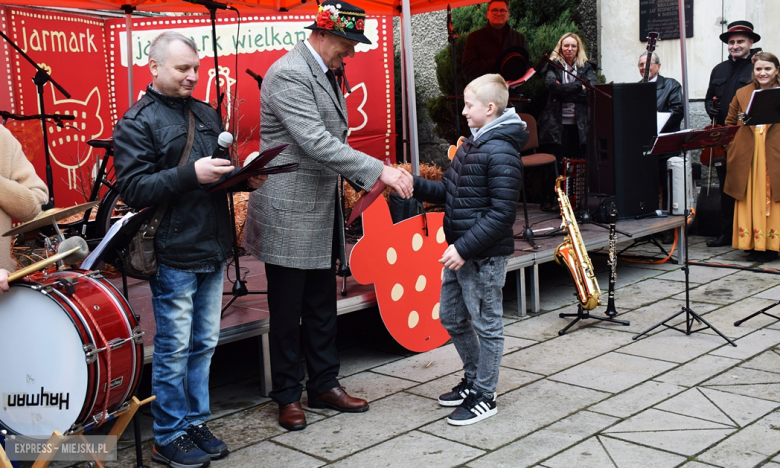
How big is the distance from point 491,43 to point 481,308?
4.82m

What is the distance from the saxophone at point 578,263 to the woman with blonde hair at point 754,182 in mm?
2775

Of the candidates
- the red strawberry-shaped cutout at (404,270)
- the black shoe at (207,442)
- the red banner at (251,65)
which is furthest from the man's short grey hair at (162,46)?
the red banner at (251,65)

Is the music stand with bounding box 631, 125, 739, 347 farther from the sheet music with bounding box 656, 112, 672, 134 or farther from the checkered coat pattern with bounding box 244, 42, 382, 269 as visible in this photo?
the sheet music with bounding box 656, 112, 672, 134

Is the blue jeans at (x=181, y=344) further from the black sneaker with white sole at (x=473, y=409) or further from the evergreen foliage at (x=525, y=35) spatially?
the evergreen foliage at (x=525, y=35)

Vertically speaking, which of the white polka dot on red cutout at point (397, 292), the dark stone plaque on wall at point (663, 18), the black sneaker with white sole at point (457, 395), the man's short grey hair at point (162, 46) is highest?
the dark stone plaque on wall at point (663, 18)

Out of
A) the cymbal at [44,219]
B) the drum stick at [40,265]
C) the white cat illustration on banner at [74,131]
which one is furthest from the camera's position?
the white cat illustration on banner at [74,131]

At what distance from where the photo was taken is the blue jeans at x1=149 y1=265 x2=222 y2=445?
10.4 ft

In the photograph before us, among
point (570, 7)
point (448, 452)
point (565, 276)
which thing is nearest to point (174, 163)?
point (448, 452)

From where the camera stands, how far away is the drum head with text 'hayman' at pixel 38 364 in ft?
8.57

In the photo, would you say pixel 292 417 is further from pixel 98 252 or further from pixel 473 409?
pixel 98 252

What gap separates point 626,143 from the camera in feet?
23.6

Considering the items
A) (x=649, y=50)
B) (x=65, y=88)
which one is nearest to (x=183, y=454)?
(x=65, y=88)

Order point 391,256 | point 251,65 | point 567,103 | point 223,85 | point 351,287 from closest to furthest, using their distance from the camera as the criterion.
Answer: point 391,256 → point 351,287 → point 223,85 → point 251,65 → point 567,103

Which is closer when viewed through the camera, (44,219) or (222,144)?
(44,219)
